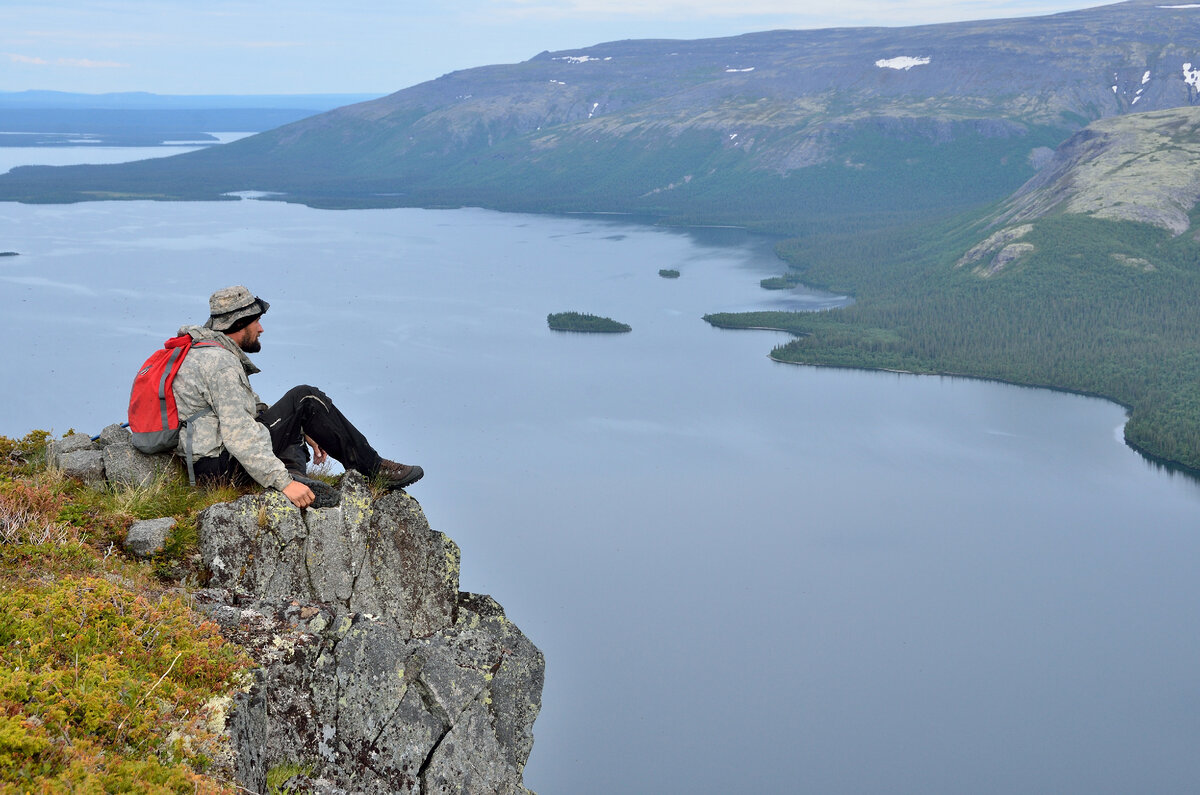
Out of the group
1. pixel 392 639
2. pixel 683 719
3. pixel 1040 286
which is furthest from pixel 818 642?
pixel 1040 286

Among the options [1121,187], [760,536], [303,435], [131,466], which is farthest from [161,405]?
[1121,187]

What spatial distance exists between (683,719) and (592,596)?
47.9ft

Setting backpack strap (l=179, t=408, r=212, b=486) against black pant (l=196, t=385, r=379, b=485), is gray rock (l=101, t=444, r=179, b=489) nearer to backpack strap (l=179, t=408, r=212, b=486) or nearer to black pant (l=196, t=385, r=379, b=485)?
backpack strap (l=179, t=408, r=212, b=486)

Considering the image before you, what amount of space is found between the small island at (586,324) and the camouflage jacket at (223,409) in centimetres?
12768

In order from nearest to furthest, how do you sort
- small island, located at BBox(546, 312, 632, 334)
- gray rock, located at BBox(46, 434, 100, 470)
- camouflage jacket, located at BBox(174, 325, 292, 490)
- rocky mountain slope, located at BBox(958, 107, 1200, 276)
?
camouflage jacket, located at BBox(174, 325, 292, 490), gray rock, located at BBox(46, 434, 100, 470), small island, located at BBox(546, 312, 632, 334), rocky mountain slope, located at BBox(958, 107, 1200, 276)

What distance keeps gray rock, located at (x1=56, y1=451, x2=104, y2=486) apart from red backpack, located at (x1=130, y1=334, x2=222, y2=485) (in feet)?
2.80

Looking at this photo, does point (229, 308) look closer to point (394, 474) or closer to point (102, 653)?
point (394, 474)

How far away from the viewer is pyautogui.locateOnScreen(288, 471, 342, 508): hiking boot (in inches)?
605

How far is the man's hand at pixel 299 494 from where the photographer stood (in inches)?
576

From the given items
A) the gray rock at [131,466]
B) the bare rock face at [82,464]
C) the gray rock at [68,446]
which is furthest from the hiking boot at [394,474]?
the gray rock at [68,446]

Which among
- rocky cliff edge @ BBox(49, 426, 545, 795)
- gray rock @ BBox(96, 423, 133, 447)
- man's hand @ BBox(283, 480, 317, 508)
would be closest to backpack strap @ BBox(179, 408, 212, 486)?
rocky cliff edge @ BBox(49, 426, 545, 795)

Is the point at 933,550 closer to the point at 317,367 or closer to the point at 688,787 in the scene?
the point at 688,787

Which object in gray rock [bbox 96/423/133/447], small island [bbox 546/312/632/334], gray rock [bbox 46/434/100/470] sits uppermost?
gray rock [bbox 96/423/133/447]

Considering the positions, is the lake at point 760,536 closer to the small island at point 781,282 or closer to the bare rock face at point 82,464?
the small island at point 781,282
